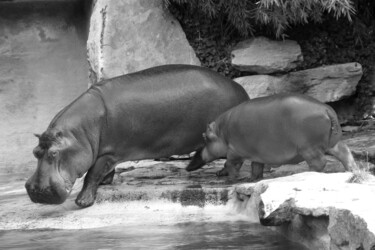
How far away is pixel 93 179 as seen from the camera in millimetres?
7285

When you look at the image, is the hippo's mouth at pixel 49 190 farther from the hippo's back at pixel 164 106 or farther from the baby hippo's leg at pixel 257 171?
the baby hippo's leg at pixel 257 171

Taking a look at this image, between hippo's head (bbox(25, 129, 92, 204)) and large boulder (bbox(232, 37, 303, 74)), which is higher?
large boulder (bbox(232, 37, 303, 74))

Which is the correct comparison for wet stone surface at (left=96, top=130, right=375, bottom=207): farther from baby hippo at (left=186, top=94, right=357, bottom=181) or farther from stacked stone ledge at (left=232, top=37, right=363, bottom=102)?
stacked stone ledge at (left=232, top=37, right=363, bottom=102)

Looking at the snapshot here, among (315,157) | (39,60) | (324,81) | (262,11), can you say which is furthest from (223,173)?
(39,60)

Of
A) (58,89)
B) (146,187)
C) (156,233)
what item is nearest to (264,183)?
(156,233)

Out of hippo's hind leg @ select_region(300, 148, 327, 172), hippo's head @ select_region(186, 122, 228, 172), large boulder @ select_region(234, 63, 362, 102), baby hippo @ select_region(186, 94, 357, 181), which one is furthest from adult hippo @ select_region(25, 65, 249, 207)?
hippo's hind leg @ select_region(300, 148, 327, 172)

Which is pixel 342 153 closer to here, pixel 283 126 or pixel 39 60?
pixel 283 126

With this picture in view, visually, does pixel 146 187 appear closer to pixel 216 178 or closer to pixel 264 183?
pixel 216 178

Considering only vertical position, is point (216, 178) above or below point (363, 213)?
below

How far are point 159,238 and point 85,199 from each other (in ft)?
4.12

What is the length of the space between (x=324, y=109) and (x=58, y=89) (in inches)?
199

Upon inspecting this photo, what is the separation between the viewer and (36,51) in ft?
37.2

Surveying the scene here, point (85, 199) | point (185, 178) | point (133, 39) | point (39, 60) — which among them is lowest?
point (185, 178)

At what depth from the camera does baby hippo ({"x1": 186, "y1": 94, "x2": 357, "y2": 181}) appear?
6.86m
